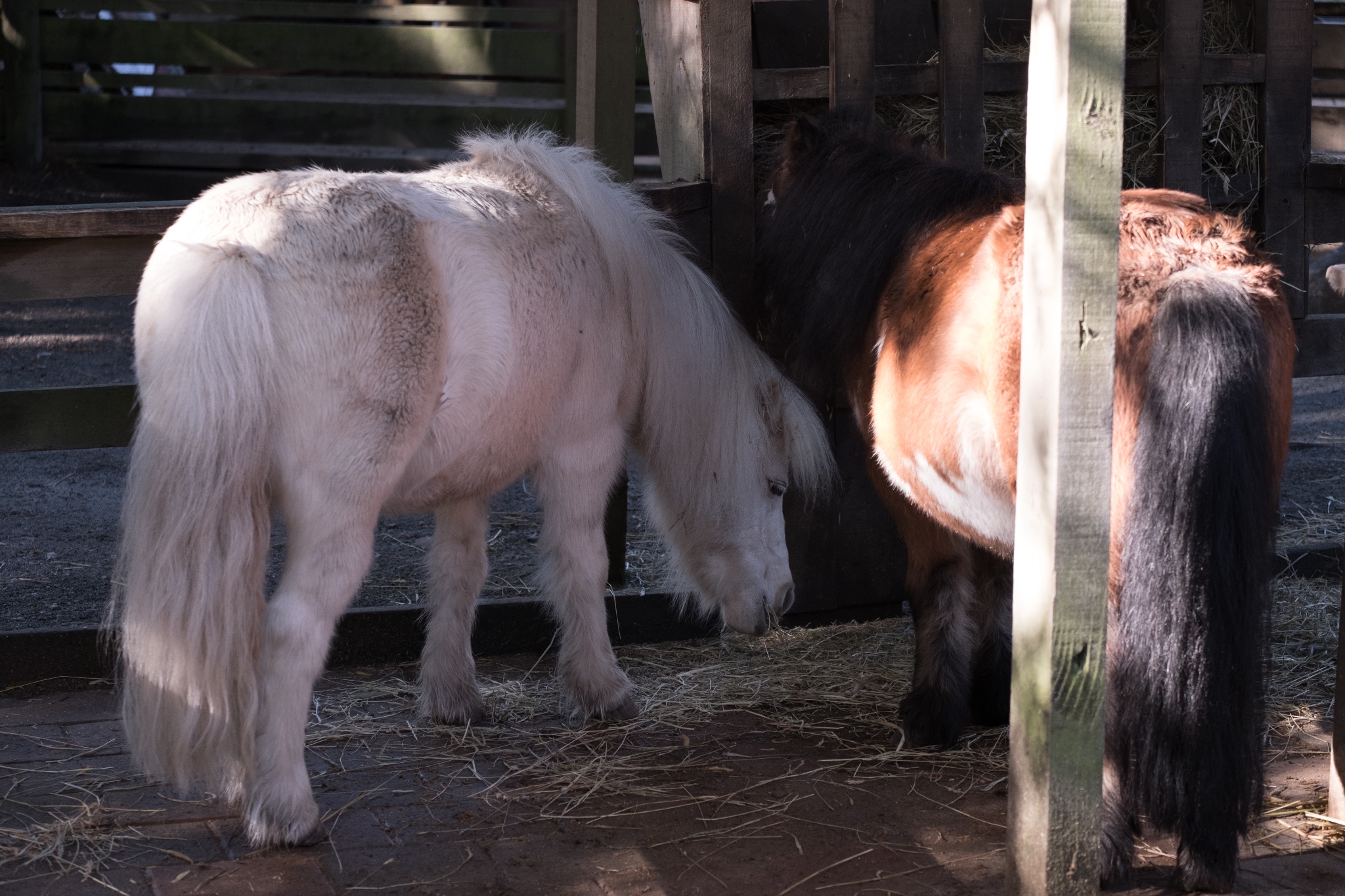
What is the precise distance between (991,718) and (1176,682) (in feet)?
4.56

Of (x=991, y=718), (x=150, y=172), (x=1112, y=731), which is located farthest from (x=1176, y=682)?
(x=150, y=172)

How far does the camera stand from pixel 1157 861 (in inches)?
110

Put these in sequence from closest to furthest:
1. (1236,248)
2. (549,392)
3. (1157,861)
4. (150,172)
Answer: (1236,248)
(1157,861)
(549,392)
(150,172)

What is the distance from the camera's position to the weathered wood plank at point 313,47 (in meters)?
10.3

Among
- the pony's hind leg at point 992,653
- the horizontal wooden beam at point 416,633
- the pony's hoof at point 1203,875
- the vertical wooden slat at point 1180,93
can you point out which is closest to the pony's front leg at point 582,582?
the horizontal wooden beam at point 416,633

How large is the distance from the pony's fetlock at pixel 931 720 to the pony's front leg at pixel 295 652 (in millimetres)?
1735

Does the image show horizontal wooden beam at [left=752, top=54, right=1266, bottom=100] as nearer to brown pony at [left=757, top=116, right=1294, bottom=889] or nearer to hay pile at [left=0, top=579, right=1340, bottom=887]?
brown pony at [left=757, top=116, right=1294, bottom=889]

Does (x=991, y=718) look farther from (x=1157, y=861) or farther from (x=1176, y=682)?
(x=1176, y=682)

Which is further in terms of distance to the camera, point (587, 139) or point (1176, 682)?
point (587, 139)

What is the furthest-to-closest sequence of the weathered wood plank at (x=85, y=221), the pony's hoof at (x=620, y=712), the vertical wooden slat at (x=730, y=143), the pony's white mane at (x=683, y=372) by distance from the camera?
the vertical wooden slat at (x=730, y=143) < the pony's hoof at (x=620, y=712) < the pony's white mane at (x=683, y=372) < the weathered wood plank at (x=85, y=221)

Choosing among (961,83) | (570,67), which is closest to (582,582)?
(961,83)

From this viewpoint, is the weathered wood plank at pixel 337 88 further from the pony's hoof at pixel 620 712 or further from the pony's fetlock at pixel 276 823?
the pony's fetlock at pixel 276 823

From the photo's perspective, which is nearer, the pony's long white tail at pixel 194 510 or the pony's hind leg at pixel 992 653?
the pony's long white tail at pixel 194 510

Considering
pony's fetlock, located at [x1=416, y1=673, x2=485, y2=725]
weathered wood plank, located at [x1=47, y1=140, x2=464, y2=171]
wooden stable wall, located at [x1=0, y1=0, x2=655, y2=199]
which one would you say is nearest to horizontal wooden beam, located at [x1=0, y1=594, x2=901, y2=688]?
pony's fetlock, located at [x1=416, y1=673, x2=485, y2=725]
